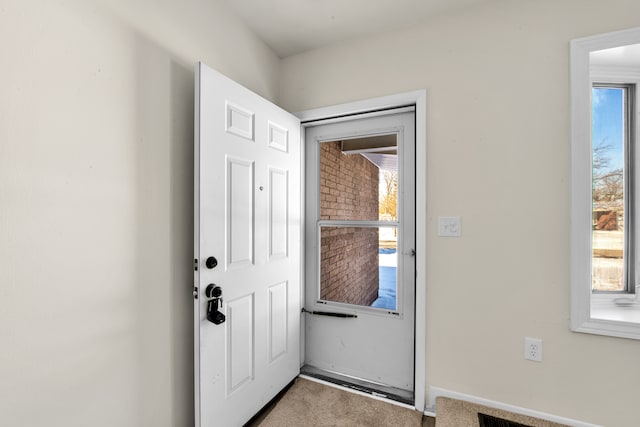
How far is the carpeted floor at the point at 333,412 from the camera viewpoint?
168cm

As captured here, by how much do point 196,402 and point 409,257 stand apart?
1.46 meters

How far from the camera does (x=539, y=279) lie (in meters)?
1.57

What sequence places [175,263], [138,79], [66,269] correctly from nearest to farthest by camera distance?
[66,269] < [138,79] < [175,263]

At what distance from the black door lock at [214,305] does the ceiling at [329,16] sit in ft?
5.33

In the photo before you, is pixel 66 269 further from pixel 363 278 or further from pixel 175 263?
pixel 363 278

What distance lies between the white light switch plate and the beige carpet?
3.64 feet

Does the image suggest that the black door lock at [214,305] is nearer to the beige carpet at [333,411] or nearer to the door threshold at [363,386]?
the beige carpet at [333,411]

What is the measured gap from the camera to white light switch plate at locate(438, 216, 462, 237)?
5.69 feet

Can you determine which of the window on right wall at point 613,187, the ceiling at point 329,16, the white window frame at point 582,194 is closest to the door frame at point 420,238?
the ceiling at point 329,16

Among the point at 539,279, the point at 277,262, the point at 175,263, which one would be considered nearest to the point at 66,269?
the point at 175,263

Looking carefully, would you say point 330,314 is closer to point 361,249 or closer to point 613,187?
point 361,249

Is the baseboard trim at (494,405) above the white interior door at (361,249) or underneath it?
underneath

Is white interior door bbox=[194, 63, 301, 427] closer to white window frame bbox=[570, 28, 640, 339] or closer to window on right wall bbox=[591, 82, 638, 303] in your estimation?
white window frame bbox=[570, 28, 640, 339]

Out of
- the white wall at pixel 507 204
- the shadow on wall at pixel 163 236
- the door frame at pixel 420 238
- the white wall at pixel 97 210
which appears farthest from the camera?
the door frame at pixel 420 238
